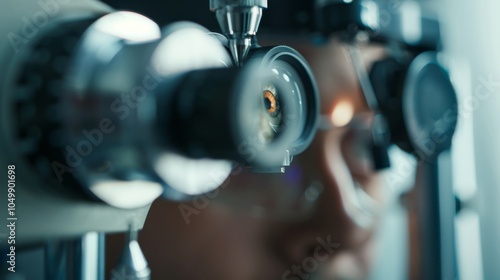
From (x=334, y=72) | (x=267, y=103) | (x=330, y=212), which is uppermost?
(x=267, y=103)

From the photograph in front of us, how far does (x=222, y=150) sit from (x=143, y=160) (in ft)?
0.14

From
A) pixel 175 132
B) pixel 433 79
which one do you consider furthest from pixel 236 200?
pixel 175 132

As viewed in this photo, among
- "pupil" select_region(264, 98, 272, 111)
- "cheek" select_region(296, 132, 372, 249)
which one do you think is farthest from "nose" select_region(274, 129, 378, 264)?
"pupil" select_region(264, 98, 272, 111)

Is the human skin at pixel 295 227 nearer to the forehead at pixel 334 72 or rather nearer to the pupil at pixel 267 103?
the forehead at pixel 334 72

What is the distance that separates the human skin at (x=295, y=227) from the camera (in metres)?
0.60

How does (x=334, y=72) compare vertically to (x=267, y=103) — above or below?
below

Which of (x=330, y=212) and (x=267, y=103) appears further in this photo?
(x=330, y=212)

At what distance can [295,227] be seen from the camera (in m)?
0.75

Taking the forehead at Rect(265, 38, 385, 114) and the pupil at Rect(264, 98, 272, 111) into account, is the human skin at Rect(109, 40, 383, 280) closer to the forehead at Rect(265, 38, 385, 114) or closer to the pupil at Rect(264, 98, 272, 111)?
the forehead at Rect(265, 38, 385, 114)

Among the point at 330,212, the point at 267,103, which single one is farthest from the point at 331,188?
the point at 267,103

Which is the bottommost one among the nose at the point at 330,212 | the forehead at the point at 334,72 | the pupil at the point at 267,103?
the nose at the point at 330,212

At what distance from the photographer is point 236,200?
0.67 meters

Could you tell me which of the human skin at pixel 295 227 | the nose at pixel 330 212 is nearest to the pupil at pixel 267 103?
the human skin at pixel 295 227

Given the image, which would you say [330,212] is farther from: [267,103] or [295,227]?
[267,103]
